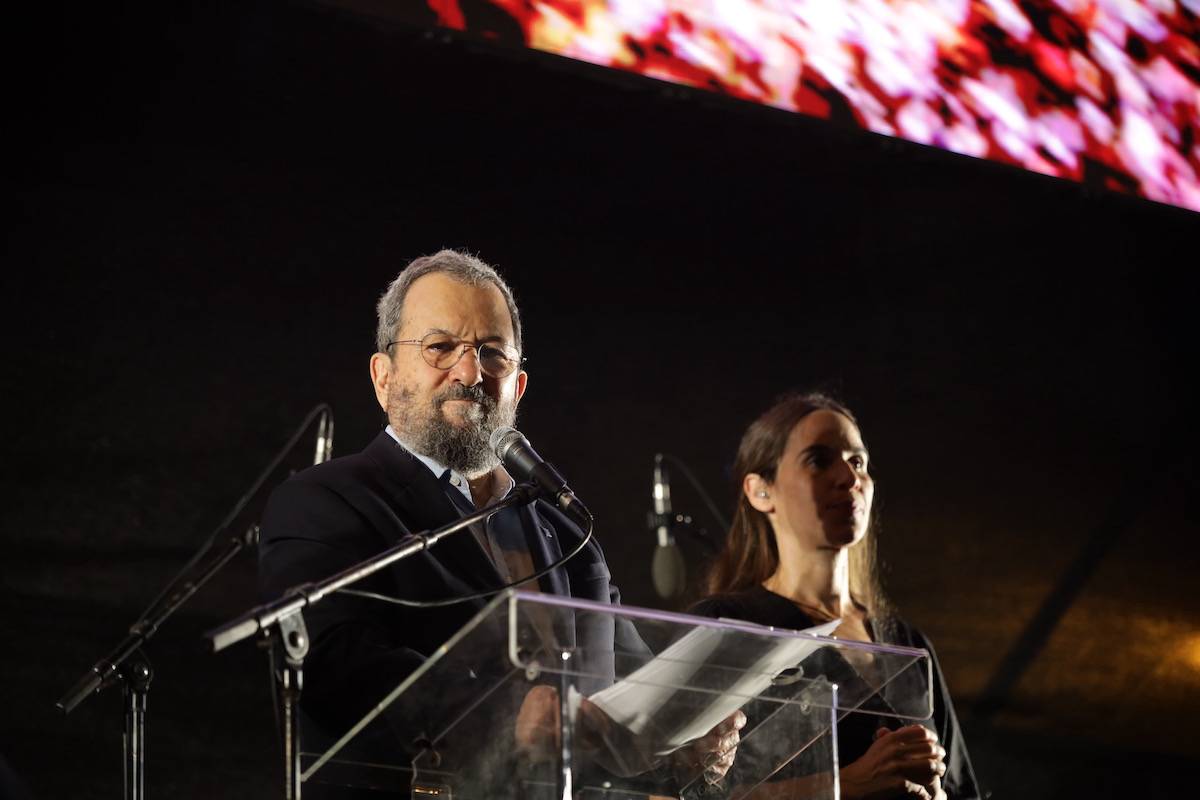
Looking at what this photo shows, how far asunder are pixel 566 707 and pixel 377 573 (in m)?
0.67

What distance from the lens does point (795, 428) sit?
322 centimetres

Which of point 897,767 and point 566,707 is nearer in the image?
point 566,707

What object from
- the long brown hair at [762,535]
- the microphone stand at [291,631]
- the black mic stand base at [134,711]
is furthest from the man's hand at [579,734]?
the black mic stand base at [134,711]

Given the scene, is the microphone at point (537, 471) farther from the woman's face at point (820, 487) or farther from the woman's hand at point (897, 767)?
the woman's face at point (820, 487)

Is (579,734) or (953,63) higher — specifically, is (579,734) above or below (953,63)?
below

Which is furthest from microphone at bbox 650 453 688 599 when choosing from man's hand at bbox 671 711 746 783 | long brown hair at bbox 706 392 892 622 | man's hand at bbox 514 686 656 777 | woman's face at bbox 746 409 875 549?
man's hand at bbox 514 686 656 777

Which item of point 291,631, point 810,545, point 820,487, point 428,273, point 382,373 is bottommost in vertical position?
point 291,631

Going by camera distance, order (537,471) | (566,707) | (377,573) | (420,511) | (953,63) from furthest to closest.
A: 1. (953,63)
2. (420,511)
3. (377,573)
4. (537,471)
5. (566,707)

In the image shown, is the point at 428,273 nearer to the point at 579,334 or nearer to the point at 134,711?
the point at 134,711

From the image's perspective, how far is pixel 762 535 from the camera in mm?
3191

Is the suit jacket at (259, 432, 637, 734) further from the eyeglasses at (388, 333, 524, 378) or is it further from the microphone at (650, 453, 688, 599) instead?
the microphone at (650, 453, 688, 599)

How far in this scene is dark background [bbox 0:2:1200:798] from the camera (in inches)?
160

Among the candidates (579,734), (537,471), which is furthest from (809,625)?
(579,734)

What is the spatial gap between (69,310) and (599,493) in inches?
71.2
